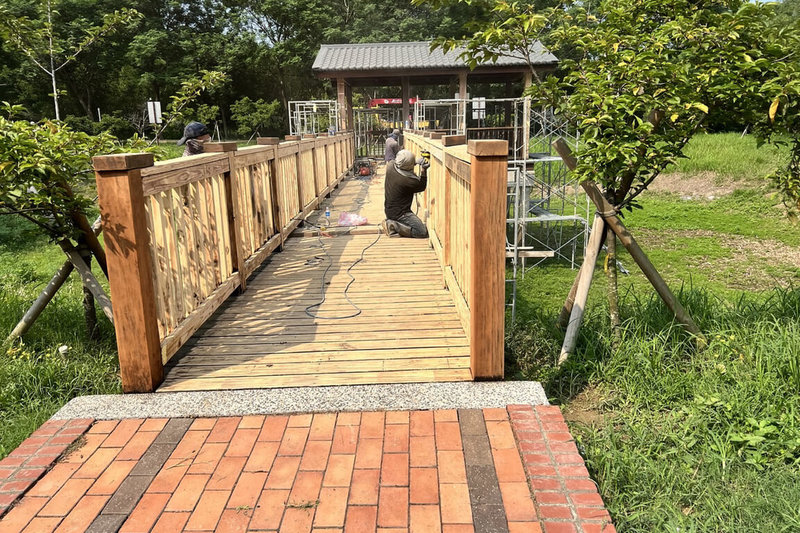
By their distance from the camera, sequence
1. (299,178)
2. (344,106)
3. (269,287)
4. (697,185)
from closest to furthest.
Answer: (269,287) → (299,178) → (697,185) → (344,106)

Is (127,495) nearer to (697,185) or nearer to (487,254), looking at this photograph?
(487,254)

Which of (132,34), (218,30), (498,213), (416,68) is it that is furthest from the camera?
(218,30)

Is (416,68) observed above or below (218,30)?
below

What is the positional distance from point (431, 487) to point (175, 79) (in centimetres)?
4513

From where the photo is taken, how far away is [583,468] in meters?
2.69

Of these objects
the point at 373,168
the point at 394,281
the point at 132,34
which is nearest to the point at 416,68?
the point at 373,168

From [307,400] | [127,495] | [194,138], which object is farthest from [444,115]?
[127,495]

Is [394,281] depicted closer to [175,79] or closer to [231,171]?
[231,171]

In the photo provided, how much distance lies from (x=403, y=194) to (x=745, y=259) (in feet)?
26.5

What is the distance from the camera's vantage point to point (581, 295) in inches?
189

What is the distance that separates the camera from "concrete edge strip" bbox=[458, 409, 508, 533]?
2375 mm

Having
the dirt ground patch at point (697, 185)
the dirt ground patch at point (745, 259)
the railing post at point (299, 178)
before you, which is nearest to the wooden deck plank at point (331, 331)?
the railing post at point (299, 178)

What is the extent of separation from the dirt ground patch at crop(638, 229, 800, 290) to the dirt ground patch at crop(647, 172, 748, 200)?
17.9 feet

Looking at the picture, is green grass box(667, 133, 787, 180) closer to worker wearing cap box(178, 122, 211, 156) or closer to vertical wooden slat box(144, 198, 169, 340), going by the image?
worker wearing cap box(178, 122, 211, 156)
